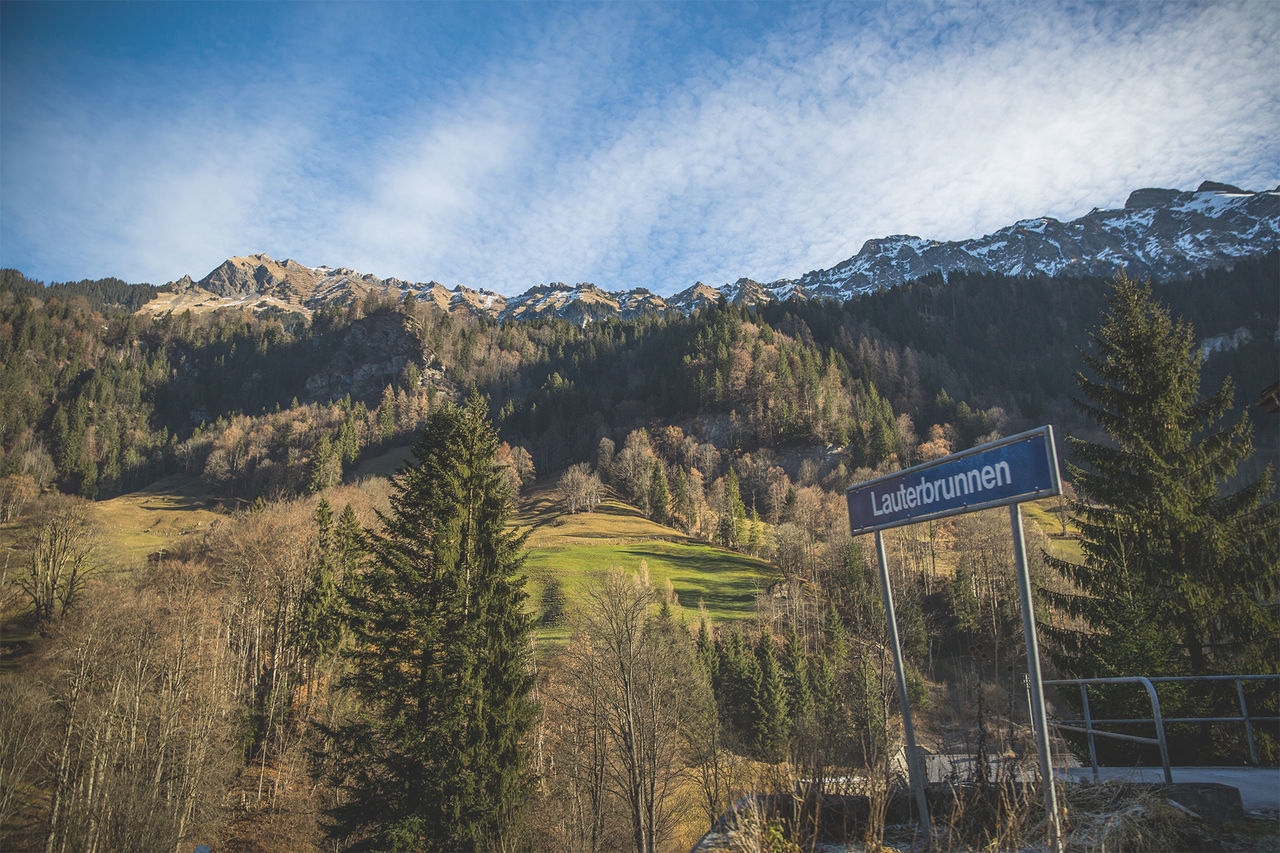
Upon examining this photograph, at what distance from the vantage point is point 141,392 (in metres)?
170

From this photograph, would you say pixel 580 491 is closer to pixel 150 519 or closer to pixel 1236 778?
pixel 150 519

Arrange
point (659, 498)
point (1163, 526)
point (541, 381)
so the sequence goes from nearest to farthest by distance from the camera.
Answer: point (1163, 526), point (659, 498), point (541, 381)

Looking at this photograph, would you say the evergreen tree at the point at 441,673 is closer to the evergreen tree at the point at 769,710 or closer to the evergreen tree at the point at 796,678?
the evergreen tree at the point at 769,710

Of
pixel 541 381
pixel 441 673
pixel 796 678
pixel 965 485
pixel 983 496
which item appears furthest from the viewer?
pixel 541 381

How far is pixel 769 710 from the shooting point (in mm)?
45125

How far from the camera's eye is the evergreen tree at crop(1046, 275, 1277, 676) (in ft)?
40.3

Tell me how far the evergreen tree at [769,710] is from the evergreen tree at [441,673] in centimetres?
3072

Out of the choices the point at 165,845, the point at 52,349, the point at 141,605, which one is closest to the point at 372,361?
the point at 52,349

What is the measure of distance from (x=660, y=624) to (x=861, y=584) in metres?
21.3

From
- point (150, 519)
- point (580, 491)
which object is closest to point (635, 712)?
point (580, 491)

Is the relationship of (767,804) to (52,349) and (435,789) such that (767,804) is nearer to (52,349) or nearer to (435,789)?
(435,789)

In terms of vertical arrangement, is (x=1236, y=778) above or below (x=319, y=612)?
below

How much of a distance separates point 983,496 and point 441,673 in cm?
1613

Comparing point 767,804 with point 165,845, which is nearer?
point 767,804
